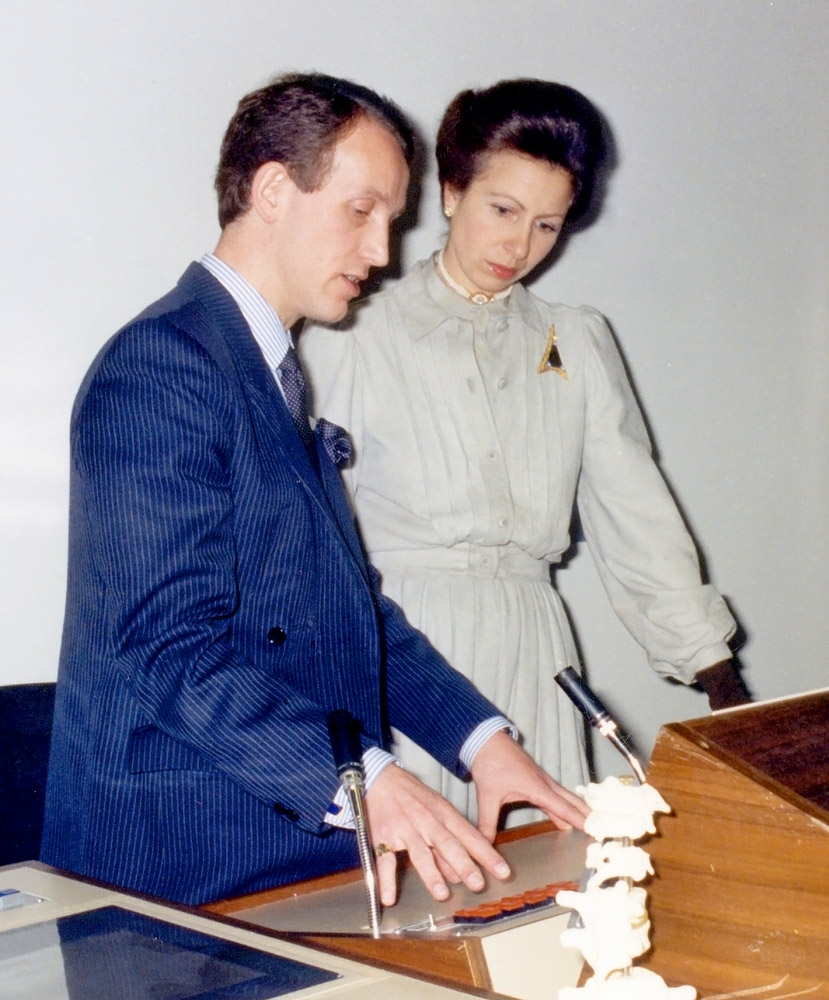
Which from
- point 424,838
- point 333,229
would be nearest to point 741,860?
point 424,838

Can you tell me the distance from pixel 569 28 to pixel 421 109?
1.40ft

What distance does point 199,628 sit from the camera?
1.07m

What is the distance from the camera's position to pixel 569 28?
2.43 meters

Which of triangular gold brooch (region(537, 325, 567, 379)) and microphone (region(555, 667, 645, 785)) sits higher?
triangular gold brooch (region(537, 325, 567, 379))

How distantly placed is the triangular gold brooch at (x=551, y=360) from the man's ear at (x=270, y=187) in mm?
655

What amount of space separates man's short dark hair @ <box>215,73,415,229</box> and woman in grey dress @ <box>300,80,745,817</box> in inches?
17.0

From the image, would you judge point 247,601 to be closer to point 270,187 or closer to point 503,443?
point 270,187

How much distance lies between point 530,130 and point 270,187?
0.57 meters

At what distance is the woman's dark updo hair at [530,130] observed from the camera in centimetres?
178

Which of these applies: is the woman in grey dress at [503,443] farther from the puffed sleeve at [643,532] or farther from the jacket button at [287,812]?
the jacket button at [287,812]

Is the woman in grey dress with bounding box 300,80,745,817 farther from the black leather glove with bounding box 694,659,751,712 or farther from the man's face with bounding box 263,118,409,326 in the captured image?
the man's face with bounding box 263,118,409,326

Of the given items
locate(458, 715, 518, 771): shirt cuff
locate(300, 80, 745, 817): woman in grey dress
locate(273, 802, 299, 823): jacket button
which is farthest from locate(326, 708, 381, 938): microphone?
locate(300, 80, 745, 817): woman in grey dress

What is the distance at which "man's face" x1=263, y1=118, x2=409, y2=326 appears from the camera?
52.9 inches

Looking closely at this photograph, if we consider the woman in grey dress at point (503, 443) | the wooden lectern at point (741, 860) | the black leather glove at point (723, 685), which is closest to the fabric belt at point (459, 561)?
the woman in grey dress at point (503, 443)
